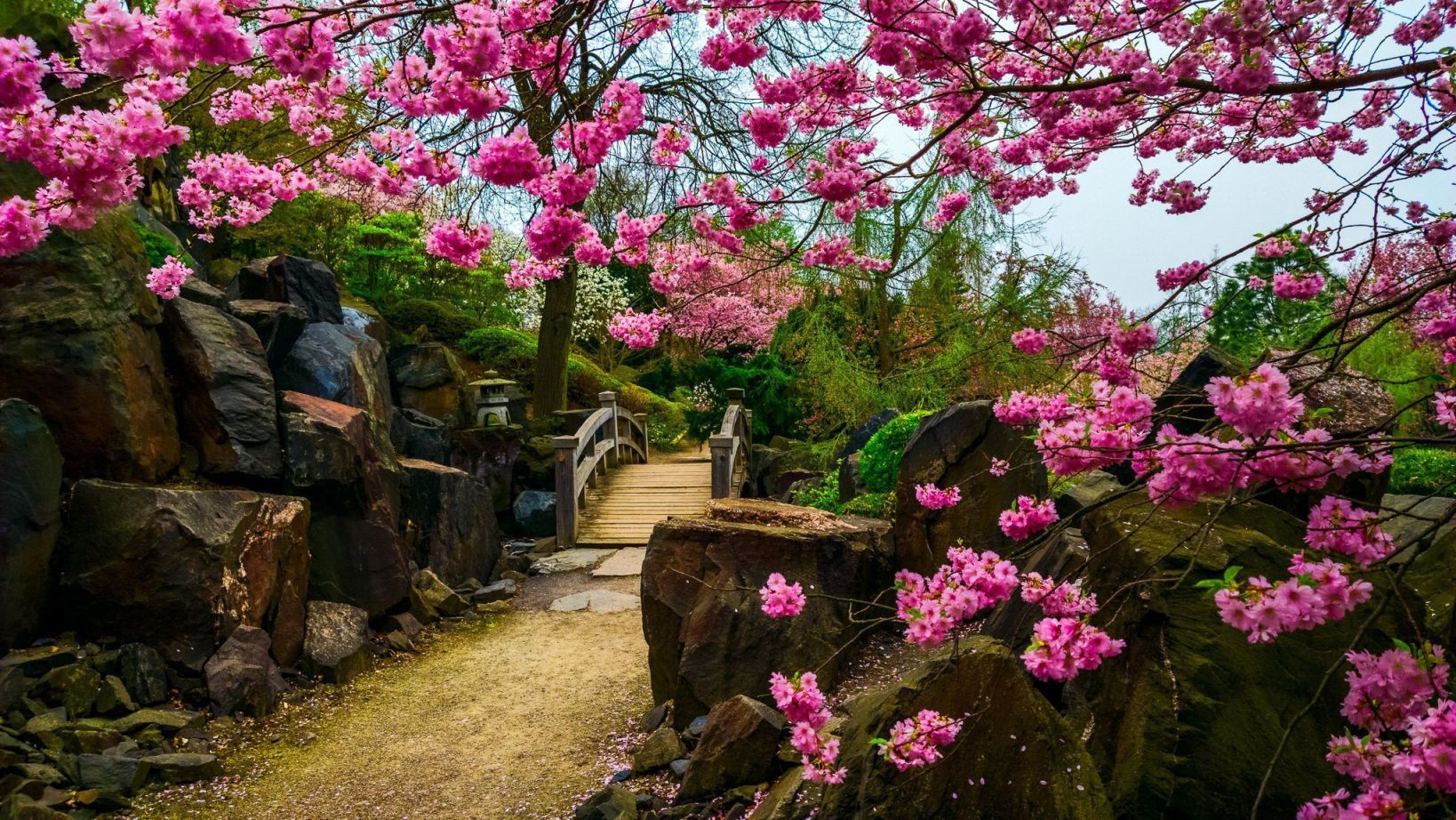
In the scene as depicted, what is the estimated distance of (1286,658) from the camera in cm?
314

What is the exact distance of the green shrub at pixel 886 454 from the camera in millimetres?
8273

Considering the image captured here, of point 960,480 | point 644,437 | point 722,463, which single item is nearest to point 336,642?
point 960,480

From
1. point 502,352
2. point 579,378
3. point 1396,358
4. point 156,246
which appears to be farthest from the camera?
point 579,378

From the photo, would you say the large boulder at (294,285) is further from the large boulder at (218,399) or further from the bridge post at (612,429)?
the bridge post at (612,429)

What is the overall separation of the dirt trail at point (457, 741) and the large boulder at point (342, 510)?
75 centimetres

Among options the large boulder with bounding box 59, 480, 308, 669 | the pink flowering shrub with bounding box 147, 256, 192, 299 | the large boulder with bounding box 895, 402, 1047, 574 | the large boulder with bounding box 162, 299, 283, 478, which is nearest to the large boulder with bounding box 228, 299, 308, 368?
the large boulder with bounding box 162, 299, 283, 478

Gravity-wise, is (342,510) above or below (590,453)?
below

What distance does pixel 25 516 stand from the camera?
17.1 feet

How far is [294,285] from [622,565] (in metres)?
5.11

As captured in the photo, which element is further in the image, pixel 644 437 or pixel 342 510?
pixel 644 437

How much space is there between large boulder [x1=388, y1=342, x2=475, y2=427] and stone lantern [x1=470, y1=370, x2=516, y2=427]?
49 cm

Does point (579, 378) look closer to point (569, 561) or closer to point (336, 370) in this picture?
point (569, 561)

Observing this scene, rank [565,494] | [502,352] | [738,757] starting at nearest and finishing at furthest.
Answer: [738,757] < [565,494] < [502,352]

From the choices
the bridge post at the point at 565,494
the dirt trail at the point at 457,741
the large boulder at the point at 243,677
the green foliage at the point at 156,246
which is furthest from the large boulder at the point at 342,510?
the bridge post at the point at 565,494
